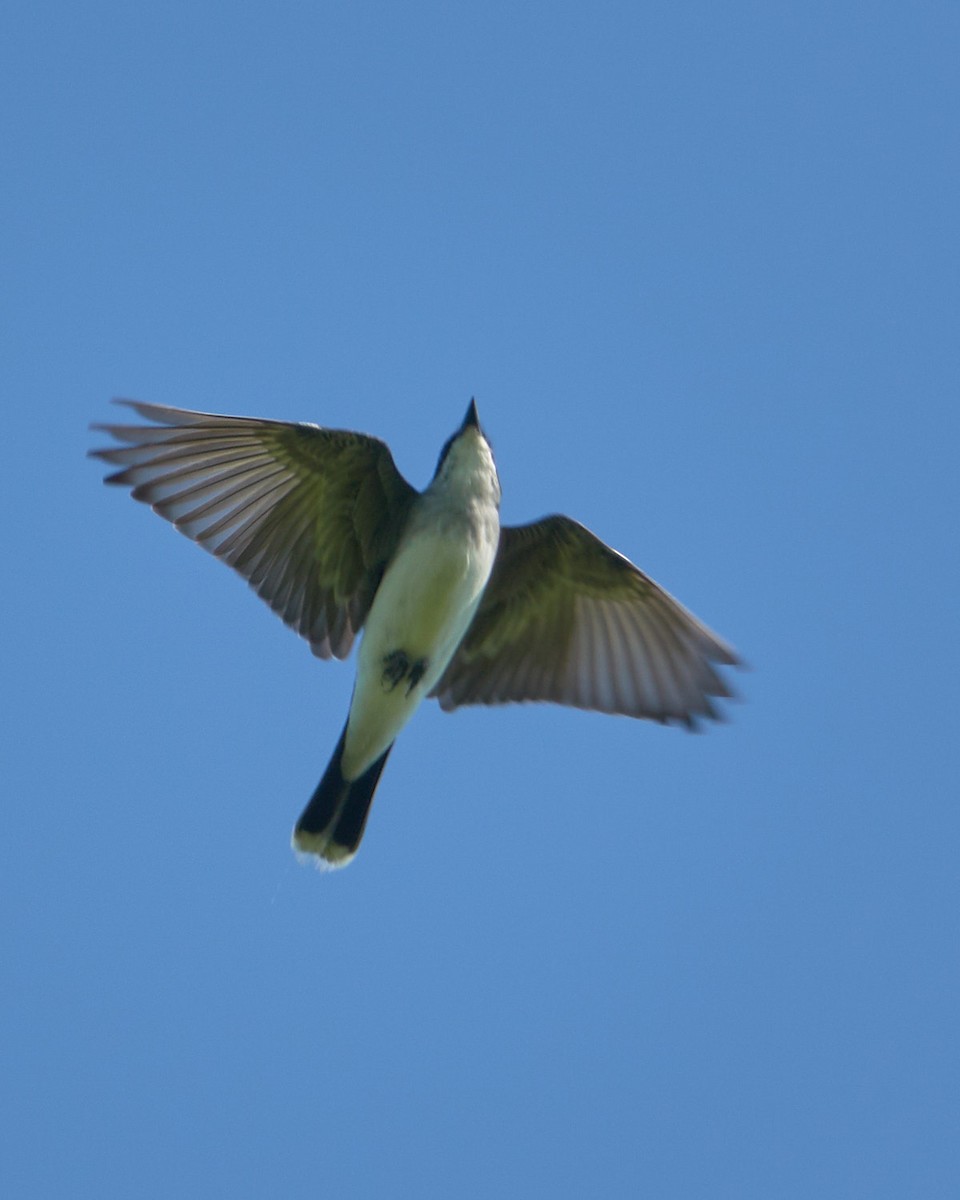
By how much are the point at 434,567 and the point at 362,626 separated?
86 centimetres

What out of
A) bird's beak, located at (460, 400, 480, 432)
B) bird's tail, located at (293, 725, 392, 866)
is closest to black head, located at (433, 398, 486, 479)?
bird's beak, located at (460, 400, 480, 432)

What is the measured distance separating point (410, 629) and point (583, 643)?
143 centimetres

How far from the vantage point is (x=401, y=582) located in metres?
9.88

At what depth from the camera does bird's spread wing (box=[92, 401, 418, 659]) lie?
10.2 metres

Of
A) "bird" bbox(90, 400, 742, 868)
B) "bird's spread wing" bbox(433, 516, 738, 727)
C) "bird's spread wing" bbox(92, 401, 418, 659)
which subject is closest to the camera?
"bird" bbox(90, 400, 742, 868)

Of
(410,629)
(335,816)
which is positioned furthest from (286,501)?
(335,816)

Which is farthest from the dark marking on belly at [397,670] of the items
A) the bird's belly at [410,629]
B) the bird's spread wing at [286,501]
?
the bird's spread wing at [286,501]

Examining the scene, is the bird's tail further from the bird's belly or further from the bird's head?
the bird's head

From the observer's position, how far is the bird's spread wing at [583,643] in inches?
420

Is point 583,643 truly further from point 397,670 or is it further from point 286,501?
point 286,501

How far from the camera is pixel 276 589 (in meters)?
10.5

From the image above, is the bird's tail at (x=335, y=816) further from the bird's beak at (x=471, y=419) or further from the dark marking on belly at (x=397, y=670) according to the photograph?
the bird's beak at (x=471, y=419)

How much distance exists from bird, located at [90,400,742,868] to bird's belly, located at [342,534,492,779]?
1cm

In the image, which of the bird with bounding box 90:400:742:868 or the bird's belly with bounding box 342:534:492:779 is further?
the bird with bounding box 90:400:742:868
